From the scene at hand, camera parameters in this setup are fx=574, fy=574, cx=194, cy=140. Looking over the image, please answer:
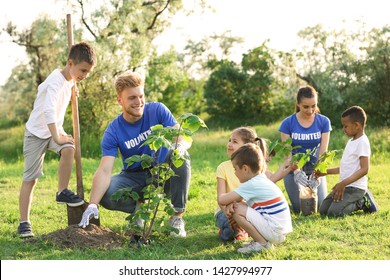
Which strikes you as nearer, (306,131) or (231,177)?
(231,177)

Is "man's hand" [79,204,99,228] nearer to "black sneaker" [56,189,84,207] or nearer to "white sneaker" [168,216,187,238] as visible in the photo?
"black sneaker" [56,189,84,207]

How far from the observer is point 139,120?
16.6ft

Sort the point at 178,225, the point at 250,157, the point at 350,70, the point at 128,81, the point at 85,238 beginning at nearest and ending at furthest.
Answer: the point at 250,157 < the point at 85,238 < the point at 128,81 < the point at 178,225 < the point at 350,70

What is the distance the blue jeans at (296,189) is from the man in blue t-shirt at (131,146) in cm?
148

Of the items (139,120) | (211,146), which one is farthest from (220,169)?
(211,146)

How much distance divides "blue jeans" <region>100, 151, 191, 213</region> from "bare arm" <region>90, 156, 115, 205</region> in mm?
168

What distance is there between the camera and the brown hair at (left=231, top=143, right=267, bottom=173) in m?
4.25

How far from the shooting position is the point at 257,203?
4305 mm


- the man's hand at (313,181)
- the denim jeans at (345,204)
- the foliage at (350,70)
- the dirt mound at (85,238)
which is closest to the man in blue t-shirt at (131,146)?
the dirt mound at (85,238)

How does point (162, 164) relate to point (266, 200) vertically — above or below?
above

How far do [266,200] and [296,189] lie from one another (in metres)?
1.83

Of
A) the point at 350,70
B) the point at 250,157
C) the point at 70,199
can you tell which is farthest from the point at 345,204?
the point at 350,70

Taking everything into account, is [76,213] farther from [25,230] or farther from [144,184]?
[144,184]
